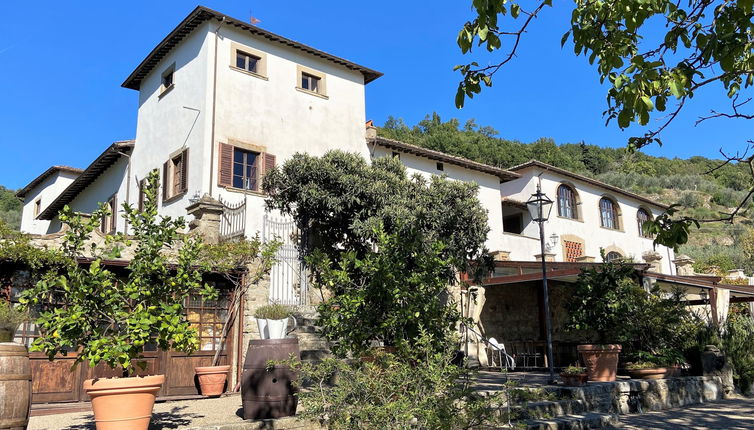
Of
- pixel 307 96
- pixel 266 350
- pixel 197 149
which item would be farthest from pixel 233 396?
pixel 307 96

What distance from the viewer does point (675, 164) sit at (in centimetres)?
6912

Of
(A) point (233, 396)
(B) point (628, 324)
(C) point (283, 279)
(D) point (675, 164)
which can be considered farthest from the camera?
(D) point (675, 164)

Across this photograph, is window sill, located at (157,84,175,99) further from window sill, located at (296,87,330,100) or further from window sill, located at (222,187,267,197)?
window sill, located at (222,187,267,197)

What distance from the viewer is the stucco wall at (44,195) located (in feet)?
81.3

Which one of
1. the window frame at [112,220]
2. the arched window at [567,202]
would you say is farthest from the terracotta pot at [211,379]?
the arched window at [567,202]

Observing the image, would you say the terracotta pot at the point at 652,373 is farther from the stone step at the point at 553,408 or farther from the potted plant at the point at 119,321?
the potted plant at the point at 119,321

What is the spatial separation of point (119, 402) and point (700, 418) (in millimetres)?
8189

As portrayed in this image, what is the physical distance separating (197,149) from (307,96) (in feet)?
13.6

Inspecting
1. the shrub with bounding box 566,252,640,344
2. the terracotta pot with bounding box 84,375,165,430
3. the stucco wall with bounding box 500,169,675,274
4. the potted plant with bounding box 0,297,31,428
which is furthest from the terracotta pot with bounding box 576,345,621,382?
the stucco wall with bounding box 500,169,675,274

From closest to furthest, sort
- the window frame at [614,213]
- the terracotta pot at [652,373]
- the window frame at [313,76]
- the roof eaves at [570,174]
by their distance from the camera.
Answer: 1. the terracotta pot at [652,373]
2. the window frame at [313,76]
3. the roof eaves at [570,174]
4. the window frame at [614,213]

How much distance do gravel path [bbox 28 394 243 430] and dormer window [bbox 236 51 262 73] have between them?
10802mm

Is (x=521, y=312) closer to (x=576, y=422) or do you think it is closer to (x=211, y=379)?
(x=576, y=422)

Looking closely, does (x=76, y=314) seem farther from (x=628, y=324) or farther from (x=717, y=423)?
(x=628, y=324)

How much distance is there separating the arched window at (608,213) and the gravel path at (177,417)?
22.6 metres
